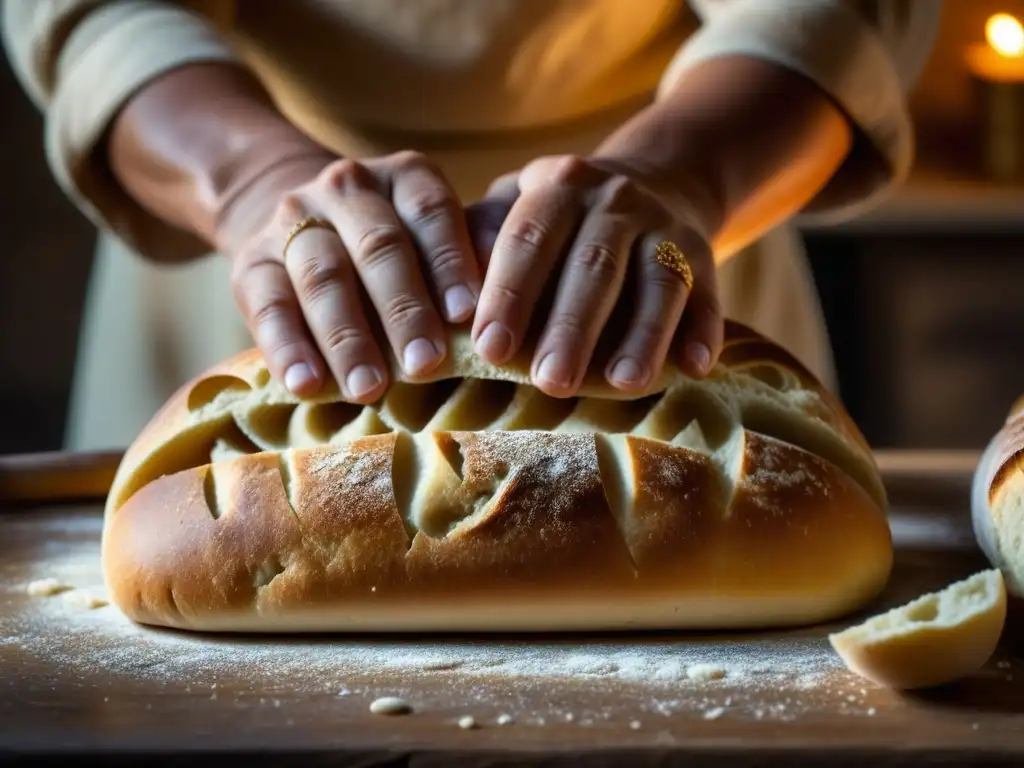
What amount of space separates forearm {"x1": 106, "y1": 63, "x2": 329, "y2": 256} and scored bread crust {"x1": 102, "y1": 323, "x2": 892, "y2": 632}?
1.16ft

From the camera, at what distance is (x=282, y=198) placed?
122 cm

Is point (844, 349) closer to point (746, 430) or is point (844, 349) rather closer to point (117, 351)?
point (117, 351)

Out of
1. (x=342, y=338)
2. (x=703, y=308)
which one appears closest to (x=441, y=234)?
(x=342, y=338)

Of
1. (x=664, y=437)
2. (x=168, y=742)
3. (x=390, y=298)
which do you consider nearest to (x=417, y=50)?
(x=390, y=298)

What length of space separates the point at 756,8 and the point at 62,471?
3.15 ft

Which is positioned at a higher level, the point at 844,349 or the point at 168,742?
the point at 168,742

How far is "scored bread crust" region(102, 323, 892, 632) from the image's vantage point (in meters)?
0.96

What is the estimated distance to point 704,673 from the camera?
2.85 feet

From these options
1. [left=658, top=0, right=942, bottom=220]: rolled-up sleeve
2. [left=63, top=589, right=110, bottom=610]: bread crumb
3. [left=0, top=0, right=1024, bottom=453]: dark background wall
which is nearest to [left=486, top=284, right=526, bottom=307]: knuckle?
[left=63, top=589, right=110, bottom=610]: bread crumb

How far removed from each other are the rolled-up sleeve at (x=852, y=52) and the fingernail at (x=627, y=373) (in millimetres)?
548

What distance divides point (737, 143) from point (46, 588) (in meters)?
0.82

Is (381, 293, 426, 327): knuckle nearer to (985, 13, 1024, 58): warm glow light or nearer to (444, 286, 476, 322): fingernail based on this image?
(444, 286, 476, 322): fingernail

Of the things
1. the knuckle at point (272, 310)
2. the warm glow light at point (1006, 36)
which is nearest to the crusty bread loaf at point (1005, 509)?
the knuckle at point (272, 310)

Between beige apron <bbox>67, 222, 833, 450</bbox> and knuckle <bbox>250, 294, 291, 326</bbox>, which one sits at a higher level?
knuckle <bbox>250, 294, 291, 326</bbox>
